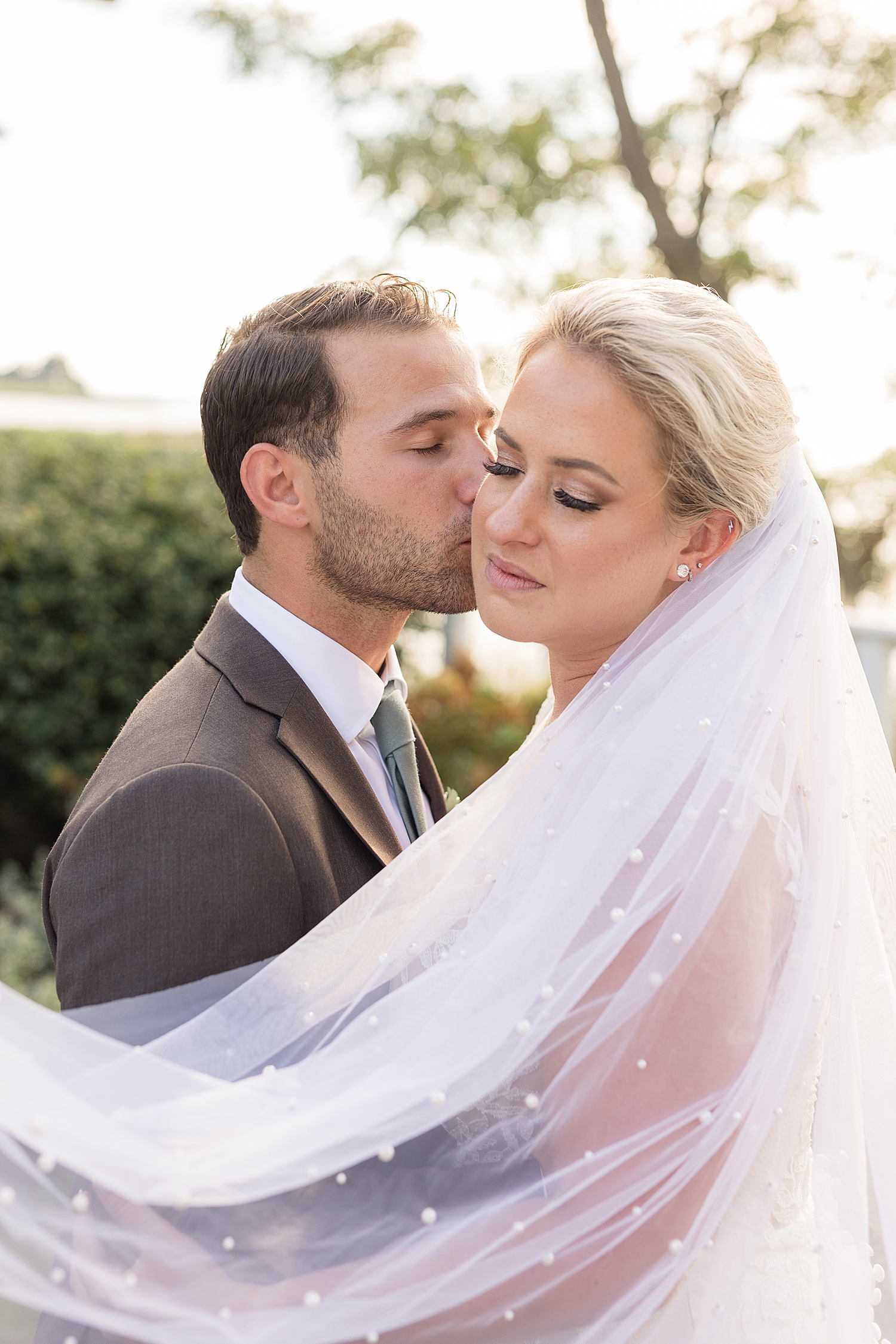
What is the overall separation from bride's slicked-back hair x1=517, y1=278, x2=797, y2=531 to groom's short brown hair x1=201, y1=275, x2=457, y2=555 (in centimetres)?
58

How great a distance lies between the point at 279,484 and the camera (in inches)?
101

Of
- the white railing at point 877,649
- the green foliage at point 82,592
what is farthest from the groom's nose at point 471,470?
the green foliage at point 82,592

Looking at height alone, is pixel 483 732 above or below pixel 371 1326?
below

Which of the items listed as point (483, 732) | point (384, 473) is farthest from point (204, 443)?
point (483, 732)

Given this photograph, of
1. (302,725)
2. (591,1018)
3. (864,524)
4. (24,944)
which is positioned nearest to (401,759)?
(302,725)

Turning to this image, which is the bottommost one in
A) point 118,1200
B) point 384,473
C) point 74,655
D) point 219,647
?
point 74,655

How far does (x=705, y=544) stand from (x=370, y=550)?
2.52ft

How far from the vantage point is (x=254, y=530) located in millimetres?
2623

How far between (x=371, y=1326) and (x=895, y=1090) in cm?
104

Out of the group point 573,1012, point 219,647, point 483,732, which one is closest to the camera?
point 573,1012

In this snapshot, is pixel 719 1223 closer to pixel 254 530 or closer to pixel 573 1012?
pixel 573 1012

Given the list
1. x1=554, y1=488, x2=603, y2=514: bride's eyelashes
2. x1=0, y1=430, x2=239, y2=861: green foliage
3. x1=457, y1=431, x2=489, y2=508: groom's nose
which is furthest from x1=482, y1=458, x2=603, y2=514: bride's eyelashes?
x1=0, y1=430, x2=239, y2=861: green foliage

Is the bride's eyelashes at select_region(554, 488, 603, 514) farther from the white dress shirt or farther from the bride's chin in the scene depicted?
the white dress shirt

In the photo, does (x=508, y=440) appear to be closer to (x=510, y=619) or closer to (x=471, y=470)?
(x=510, y=619)
